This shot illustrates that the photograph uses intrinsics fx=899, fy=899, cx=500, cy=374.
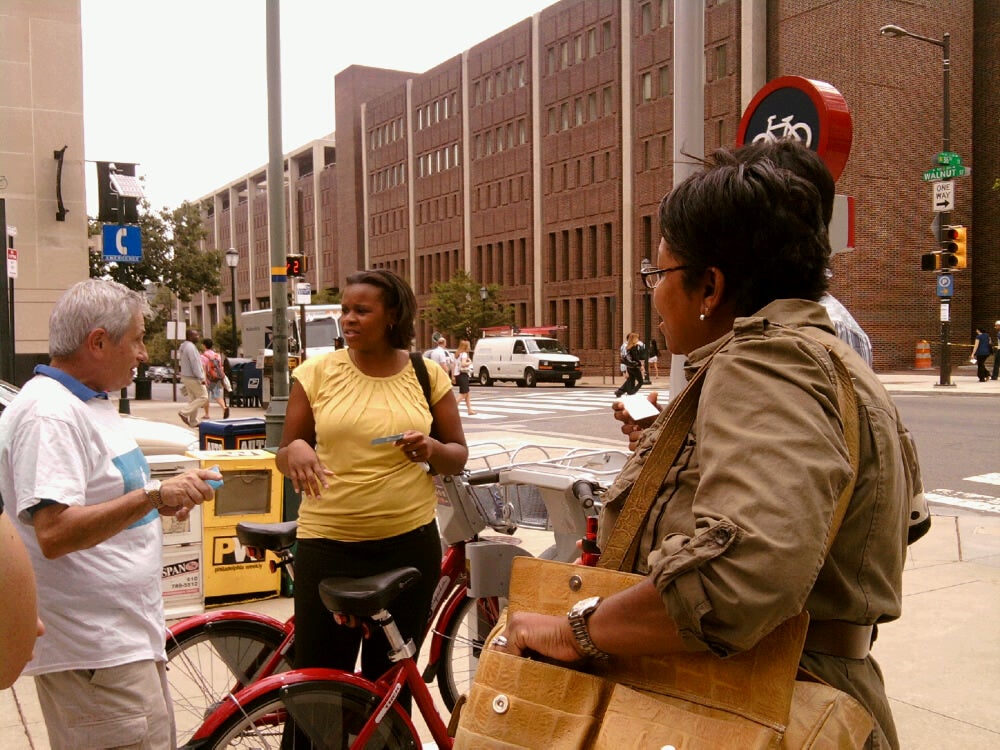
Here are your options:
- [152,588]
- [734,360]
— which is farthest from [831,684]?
[152,588]

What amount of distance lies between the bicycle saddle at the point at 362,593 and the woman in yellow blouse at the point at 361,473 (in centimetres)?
33

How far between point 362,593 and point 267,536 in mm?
723

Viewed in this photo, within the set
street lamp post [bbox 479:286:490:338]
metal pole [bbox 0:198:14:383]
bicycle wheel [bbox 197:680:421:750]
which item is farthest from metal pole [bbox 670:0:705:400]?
street lamp post [bbox 479:286:490:338]

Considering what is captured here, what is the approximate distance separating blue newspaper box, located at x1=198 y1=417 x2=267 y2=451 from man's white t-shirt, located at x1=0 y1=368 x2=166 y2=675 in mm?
4865

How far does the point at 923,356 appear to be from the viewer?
119ft

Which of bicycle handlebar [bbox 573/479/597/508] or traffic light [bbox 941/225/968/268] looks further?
traffic light [bbox 941/225/968/268]

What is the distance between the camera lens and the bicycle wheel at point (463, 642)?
377 centimetres

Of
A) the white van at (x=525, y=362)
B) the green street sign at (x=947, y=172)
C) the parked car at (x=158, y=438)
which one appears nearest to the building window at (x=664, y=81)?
the white van at (x=525, y=362)

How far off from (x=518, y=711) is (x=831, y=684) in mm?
506

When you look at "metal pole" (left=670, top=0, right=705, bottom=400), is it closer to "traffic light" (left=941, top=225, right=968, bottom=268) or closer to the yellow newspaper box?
the yellow newspaper box

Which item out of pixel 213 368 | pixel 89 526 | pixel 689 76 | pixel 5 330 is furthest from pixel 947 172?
pixel 89 526

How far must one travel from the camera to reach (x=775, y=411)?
128 cm

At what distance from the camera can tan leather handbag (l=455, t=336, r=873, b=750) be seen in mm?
1315

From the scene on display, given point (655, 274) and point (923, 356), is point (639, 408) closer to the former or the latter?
point (655, 274)
